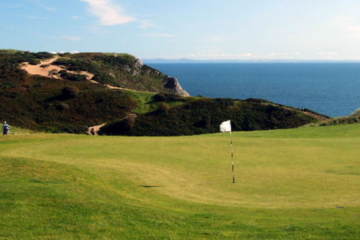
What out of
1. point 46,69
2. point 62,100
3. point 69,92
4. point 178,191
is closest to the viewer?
point 178,191

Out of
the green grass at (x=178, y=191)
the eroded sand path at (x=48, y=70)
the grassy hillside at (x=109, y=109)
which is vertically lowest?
the green grass at (x=178, y=191)

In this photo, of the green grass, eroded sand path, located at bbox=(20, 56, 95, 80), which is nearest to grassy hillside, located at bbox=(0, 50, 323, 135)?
eroded sand path, located at bbox=(20, 56, 95, 80)

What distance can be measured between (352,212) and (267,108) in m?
66.6

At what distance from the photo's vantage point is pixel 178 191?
15.5 metres

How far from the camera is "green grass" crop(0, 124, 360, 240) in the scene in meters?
10.5

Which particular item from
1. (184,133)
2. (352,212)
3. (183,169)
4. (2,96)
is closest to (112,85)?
(2,96)

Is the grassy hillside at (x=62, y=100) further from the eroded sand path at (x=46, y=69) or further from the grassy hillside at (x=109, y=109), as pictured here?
the eroded sand path at (x=46, y=69)

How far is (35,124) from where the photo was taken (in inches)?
2736

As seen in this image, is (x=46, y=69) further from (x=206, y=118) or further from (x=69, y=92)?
(x=206, y=118)

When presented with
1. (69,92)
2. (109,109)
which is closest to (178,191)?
(109,109)

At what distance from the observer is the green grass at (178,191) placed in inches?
413

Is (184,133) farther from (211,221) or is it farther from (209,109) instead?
(211,221)

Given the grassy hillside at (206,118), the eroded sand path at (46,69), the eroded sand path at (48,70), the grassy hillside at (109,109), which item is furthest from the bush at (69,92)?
the grassy hillside at (206,118)

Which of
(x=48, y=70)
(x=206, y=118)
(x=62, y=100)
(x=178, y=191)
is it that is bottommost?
(x=178, y=191)
